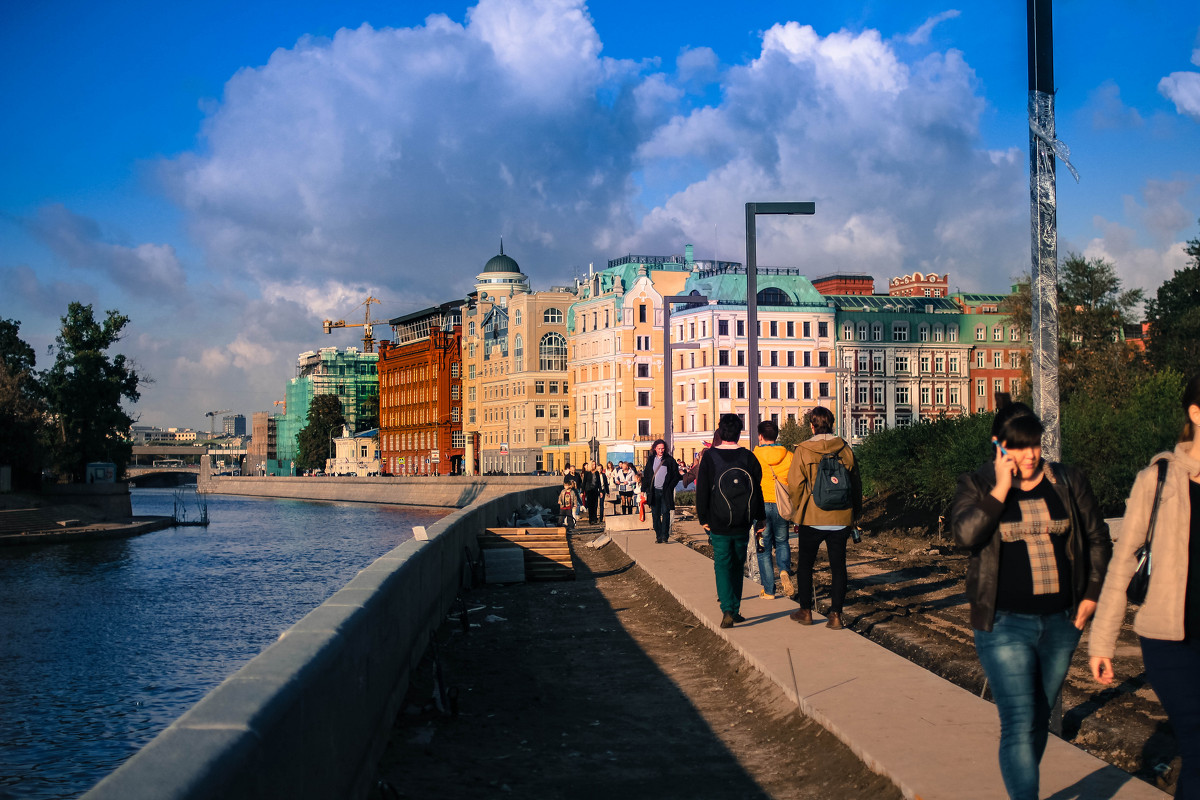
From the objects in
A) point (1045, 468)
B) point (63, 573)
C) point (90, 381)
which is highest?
point (90, 381)

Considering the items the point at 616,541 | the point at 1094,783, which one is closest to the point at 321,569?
the point at 616,541

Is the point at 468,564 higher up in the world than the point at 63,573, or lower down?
higher up

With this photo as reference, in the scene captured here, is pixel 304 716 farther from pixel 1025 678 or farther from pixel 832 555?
pixel 832 555

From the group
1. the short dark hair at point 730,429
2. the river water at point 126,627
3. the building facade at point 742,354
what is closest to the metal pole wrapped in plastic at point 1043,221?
the short dark hair at point 730,429

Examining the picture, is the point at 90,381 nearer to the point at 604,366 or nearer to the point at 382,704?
the point at 604,366

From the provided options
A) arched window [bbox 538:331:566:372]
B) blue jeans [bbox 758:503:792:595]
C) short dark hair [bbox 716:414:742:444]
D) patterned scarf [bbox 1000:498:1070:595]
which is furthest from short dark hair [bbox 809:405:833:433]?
arched window [bbox 538:331:566:372]

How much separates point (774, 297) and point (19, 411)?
174 feet

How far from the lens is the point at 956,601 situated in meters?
14.0

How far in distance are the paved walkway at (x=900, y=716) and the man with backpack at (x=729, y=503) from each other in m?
0.45

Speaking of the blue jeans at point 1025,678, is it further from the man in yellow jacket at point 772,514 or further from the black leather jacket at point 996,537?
the man in yellow jacket at point 772,514

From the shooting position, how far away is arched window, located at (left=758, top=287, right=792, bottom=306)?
8988 centimetres

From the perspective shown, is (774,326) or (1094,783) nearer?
(1094,783)

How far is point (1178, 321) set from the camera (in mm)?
63781

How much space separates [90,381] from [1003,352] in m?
69.1
